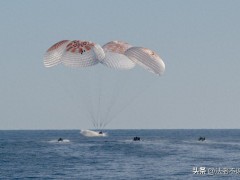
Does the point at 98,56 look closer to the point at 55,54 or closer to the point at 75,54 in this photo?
the point at 75,54

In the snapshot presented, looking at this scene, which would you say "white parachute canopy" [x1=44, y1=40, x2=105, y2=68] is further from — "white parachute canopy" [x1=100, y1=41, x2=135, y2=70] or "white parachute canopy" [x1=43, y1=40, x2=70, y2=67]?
"white parachute canopy" [x1=100, y1=41, x2=135, y2=70]

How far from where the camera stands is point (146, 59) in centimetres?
5181

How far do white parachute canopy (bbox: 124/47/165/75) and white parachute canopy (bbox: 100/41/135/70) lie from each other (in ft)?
7.43

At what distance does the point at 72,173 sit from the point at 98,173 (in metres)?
2.32

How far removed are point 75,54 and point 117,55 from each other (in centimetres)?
428

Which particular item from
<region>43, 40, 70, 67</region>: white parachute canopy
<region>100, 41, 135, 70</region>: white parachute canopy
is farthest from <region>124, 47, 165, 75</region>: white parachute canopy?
<region>43, 40, 70, 67</region>: white parachute canopy

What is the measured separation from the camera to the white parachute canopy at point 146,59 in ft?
169

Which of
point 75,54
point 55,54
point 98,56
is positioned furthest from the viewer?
point 55,54

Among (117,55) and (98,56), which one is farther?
(117,55)

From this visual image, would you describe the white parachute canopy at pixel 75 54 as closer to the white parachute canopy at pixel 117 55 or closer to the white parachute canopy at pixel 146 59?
the white parachute canopy at pixel 117 55

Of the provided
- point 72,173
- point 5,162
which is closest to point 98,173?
point 72,173

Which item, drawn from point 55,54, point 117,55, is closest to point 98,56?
point 117,55

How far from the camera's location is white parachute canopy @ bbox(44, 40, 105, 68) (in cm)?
5247

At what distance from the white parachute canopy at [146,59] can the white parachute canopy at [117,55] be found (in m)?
2.26
